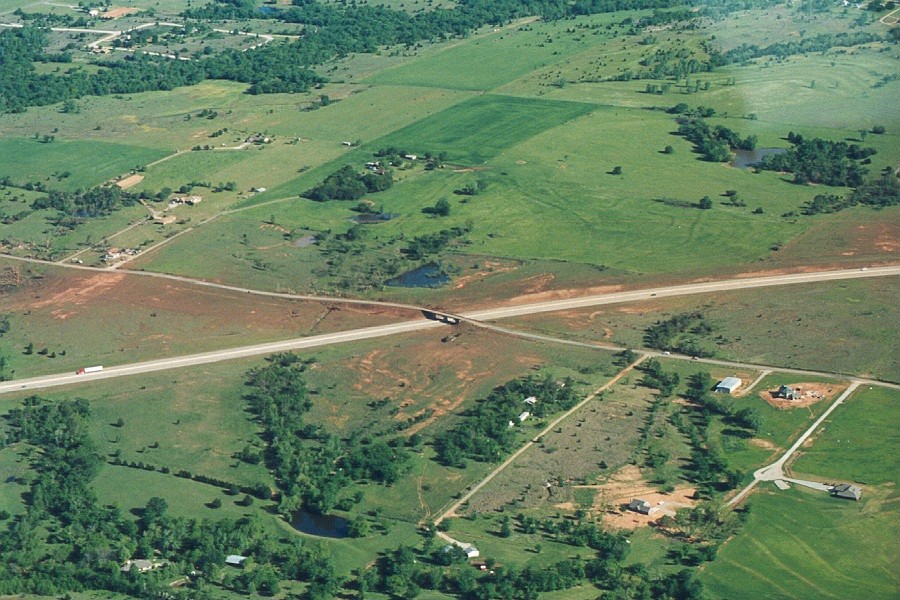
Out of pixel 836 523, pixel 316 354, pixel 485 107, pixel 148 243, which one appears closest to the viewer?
pixel 836 523

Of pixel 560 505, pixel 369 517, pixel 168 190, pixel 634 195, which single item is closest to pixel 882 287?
pixel 634 195

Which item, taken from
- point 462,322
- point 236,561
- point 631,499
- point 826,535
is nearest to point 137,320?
point 462,322

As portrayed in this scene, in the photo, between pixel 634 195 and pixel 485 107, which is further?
pixel 485 107

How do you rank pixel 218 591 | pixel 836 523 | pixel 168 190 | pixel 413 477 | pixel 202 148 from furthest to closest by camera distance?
pixel 202 148 → pixel 168 190 → pixel 413 477 → pixel 836 523 → pixel 218 591

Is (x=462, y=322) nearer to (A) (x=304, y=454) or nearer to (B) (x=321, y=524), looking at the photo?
(A) (x=304, y=454)

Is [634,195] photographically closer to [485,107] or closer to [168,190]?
[485,107]

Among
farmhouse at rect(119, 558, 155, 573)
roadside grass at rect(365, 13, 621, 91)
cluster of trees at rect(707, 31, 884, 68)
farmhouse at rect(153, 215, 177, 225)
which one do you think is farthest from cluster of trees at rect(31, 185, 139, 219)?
cluster of trees at rect(707, 31, 884, 68)

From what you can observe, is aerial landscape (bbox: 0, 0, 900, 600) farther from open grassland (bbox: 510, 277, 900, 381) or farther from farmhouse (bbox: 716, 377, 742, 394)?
farmhouse (bbox: 716, 377, 742, 394)
